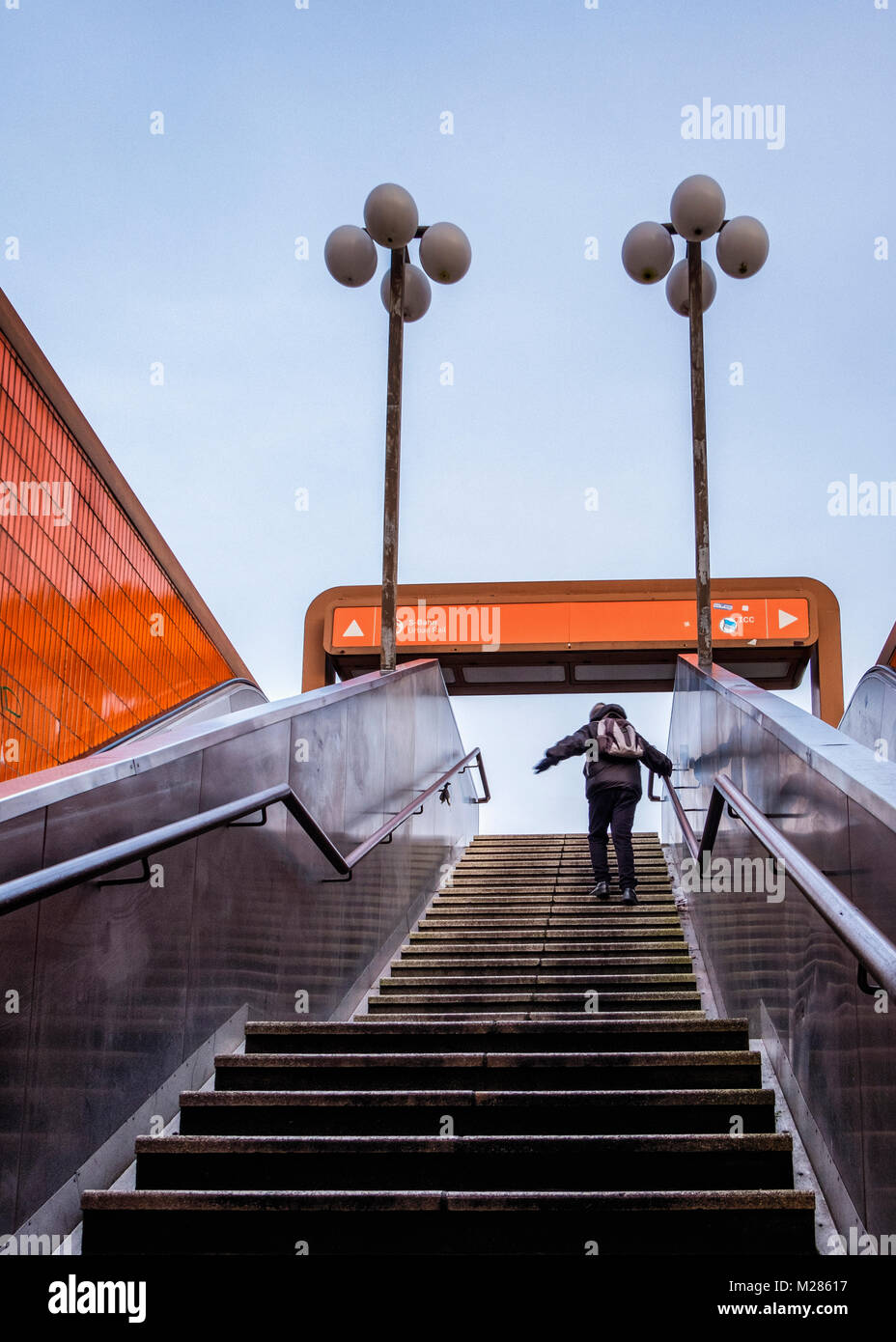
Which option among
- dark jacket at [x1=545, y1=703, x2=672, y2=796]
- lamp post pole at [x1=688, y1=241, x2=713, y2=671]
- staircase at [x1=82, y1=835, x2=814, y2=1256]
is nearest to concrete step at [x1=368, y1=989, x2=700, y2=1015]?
staircase at [x1=82, y1=835, x2=814, y2=1256]

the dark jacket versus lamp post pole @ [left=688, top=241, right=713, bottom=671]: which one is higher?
lamp post pole @ [left=688, top=241, right=713, bottom=671]

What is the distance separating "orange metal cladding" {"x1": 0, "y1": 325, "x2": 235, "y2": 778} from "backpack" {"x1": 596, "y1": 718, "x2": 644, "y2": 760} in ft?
10.2

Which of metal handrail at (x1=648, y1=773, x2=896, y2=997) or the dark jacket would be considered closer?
metal handrail at (x1=648, y1=773, x2=896, y2=997)

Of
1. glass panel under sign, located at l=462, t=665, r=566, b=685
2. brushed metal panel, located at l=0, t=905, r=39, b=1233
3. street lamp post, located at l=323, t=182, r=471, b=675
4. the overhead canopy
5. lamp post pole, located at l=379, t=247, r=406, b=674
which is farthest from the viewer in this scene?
glass panel under sign, located at l=462, t=665, r=566, b=685

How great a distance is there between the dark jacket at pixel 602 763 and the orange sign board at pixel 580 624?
18.0 feet

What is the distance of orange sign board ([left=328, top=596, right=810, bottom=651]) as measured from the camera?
13438mm

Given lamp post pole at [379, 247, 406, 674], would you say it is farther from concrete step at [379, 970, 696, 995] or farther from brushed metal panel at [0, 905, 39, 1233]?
brushed metal panel at [0, 905, 39, 1233]

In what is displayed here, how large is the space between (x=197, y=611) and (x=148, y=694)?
5.82 feet

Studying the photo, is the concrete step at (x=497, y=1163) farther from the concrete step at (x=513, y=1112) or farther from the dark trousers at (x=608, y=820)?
the dark trousers at (x=608, y=820)
